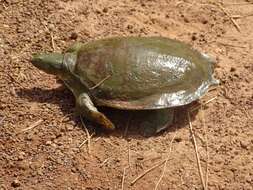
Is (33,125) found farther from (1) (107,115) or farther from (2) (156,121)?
(2) (156,121)

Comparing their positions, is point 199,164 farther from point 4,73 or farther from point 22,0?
point 22,0

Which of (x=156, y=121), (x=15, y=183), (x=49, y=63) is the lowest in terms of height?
(x=15, y=183)

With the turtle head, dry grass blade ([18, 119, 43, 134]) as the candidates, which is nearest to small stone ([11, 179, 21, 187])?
dry grass blade ([18, 119, 43, 134])

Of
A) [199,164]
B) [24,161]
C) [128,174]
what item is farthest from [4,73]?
[199,164]

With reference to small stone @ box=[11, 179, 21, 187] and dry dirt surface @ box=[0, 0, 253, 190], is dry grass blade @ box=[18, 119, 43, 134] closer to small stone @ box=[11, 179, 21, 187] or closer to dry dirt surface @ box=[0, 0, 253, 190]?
dry dirt surface @ box=[0, 0, 253, 190]

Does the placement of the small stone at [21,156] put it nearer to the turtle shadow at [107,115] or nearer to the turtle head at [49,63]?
the turtle shadow at [107,115]

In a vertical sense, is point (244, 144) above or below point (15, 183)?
above

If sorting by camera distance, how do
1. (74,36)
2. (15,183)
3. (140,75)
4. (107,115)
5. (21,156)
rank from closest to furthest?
1. (15,183)
2. (21,156)
3. (140,75)
4. (107,115)
5. (74,36)

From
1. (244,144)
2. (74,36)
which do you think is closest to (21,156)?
(74,36)
